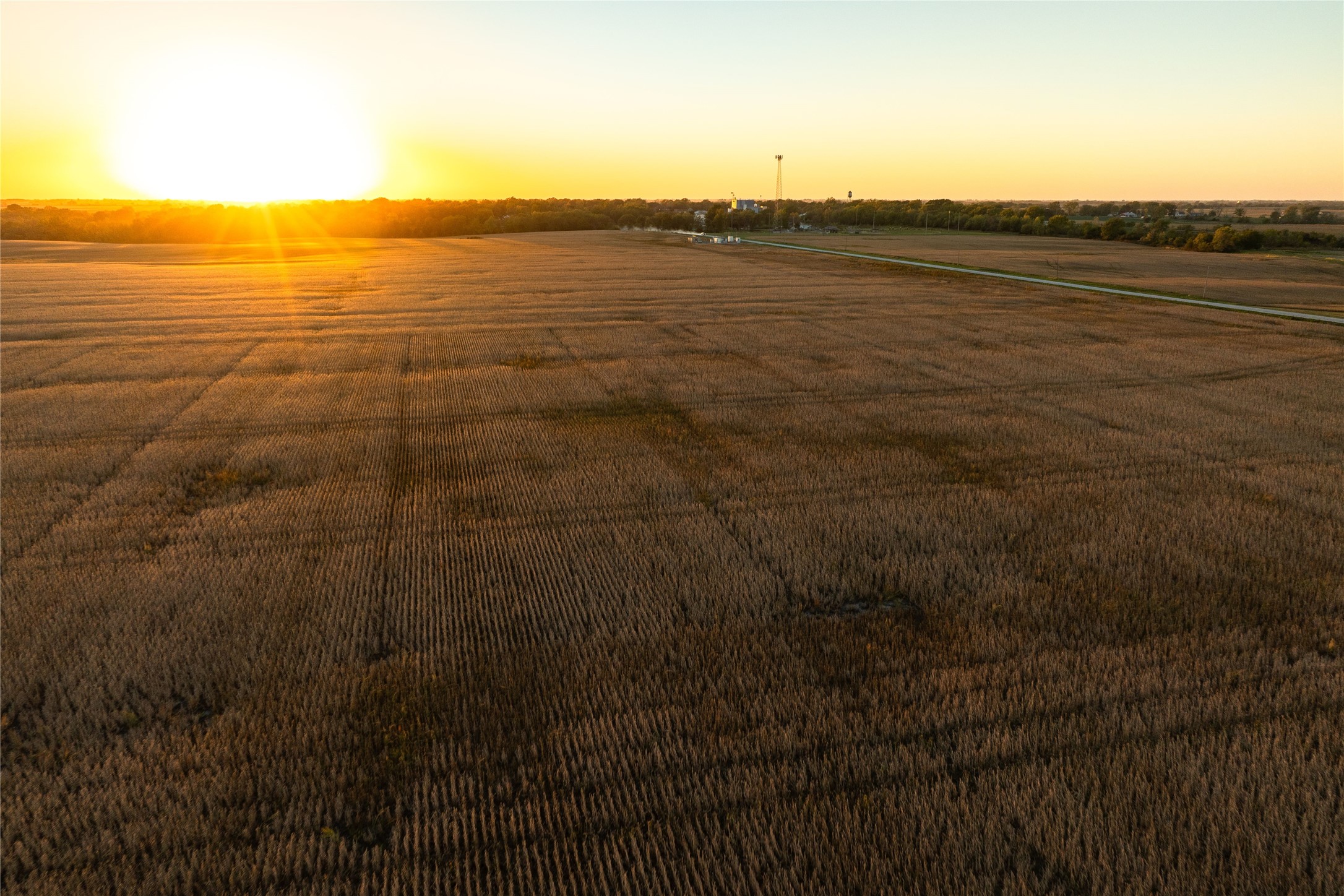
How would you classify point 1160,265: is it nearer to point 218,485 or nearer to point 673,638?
point 673,638

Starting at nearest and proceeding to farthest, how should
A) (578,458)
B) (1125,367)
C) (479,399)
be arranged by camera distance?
(578,458) < (479,399) < (1125,367)

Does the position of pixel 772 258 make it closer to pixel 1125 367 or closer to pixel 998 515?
pixel 1125 367

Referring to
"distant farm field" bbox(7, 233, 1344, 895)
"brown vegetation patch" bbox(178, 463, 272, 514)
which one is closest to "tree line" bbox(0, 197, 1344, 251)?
"distant farm field" bbox(7, 233, 1344, 895)

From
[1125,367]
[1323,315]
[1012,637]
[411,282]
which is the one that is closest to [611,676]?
[1012,637]

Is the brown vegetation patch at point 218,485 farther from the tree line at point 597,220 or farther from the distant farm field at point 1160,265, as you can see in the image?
the tree line at point 597,220

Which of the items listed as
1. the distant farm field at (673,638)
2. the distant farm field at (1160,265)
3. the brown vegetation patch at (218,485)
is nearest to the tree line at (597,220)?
the distant farm field at (1160,265)
